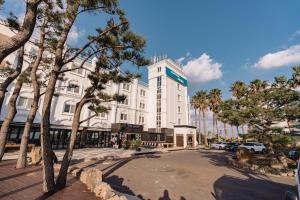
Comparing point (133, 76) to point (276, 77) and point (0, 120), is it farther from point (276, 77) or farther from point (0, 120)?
point (0, 120)

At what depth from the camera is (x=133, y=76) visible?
905cm

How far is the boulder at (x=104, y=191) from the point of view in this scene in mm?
5205

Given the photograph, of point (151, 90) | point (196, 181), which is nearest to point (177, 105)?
point (151, 90)

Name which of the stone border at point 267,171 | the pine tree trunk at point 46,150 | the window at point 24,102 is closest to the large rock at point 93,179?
the pine tree trunk at point 46,150

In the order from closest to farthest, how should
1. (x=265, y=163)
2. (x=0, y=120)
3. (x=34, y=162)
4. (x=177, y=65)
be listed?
1. (x=34, y=162)
2. (x=265, y=163)
3. (x=0, y=120)
4. (x=177, y=65)

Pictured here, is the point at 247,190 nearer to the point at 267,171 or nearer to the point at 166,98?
the point at 267,171

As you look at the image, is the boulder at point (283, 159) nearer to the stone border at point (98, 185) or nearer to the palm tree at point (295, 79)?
the palm tree at point (295, 79)

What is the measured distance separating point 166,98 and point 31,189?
31.3m

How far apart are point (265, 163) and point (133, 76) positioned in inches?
555

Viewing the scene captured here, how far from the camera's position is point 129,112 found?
1267 inches

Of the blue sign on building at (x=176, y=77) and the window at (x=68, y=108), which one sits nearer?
the window at (x=68, y=108)

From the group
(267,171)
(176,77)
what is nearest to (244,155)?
(267,171)

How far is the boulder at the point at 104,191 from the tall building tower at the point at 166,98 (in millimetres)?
28821

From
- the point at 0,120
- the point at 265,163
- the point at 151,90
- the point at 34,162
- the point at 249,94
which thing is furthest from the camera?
the point at 151,90
